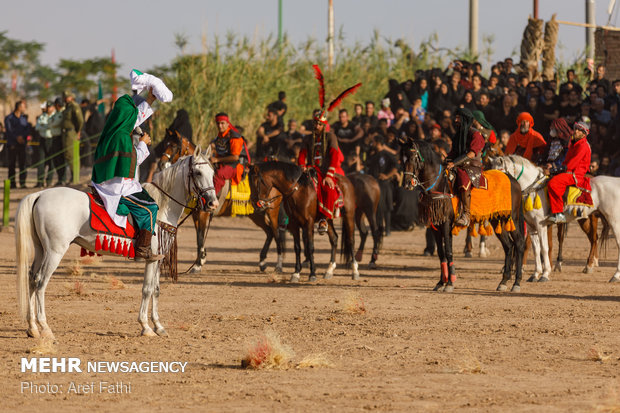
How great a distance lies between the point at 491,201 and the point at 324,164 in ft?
8.81

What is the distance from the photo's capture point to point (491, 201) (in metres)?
15.1

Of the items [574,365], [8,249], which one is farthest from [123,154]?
[8,249]

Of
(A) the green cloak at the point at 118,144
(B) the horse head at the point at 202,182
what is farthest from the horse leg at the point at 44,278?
(B) the horse head at the point at 202,182

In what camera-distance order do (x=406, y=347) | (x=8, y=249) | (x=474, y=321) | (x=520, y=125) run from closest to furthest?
(x=406, y=347), (x=474, y=321), (x=520, y=125), (x=8, y=249)

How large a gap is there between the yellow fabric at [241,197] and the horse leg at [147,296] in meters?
6.12

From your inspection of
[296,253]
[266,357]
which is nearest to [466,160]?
[296,253]

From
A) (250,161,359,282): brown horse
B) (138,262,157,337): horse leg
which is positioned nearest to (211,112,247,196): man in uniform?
(250,161,359,282): brown horse

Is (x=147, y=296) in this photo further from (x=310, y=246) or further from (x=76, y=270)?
(x=76, y=270)

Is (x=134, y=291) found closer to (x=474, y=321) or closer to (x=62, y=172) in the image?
(x=474, y=321)

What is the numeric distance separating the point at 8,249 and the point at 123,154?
415 inches

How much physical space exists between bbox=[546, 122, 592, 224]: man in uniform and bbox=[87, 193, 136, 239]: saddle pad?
813 cm

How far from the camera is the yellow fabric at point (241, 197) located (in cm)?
1705

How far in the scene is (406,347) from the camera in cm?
1045

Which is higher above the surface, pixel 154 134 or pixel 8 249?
pixel 154 134
